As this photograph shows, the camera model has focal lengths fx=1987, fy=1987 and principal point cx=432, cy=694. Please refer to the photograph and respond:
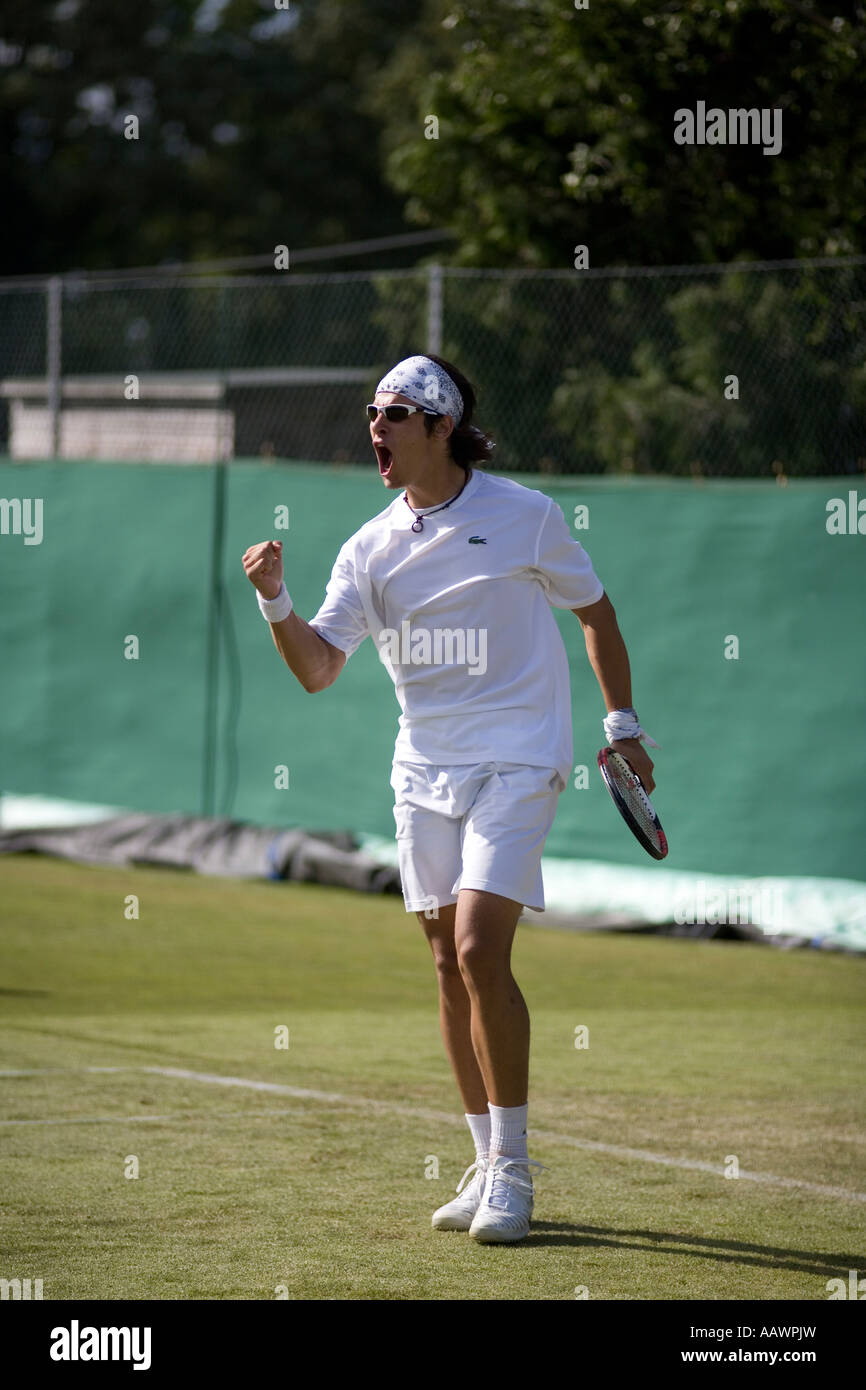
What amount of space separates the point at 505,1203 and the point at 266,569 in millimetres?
1712

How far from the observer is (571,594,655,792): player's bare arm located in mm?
5242

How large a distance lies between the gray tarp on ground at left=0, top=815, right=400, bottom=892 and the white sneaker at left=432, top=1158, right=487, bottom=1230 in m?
6.66

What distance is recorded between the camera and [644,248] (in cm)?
1414

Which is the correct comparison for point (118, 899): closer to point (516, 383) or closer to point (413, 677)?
point (516, 383)

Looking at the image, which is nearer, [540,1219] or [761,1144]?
[540,1219]

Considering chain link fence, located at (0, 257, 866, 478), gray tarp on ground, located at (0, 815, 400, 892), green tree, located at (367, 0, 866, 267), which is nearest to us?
chain link fence, located at (0, 257, 866, 478)

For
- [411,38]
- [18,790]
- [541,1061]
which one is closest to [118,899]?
[18,790]

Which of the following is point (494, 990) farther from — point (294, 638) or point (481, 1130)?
point (294, 638)

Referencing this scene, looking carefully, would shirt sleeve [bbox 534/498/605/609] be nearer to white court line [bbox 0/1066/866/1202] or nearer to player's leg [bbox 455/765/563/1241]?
player's leg [bbox 455/765/563/1241]

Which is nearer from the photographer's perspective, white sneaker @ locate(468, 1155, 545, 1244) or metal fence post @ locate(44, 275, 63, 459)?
white sneaker @ locate(468, 1155, 545, 1244)

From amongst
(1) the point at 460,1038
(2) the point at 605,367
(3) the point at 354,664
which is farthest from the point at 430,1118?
(2) the point at 605,367

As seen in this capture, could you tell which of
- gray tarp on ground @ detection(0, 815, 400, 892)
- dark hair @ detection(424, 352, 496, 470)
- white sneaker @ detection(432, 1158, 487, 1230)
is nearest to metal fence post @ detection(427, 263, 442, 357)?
gray tarp on ground @ detection(0, 815, 400, 892)

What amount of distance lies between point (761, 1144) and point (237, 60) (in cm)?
4593

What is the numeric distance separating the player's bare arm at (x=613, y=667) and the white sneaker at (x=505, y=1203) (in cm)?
105
